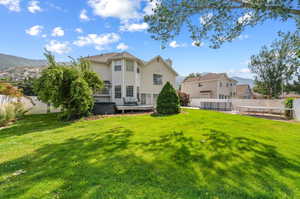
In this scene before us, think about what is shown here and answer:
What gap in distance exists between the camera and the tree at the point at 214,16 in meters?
5.41

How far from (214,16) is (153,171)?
25.5 ft

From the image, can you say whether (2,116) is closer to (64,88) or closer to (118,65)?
(64,88)

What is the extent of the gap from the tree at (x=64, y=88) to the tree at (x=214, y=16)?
22.4 feet

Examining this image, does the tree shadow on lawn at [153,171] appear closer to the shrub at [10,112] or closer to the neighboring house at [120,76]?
the shrub at [10,112]

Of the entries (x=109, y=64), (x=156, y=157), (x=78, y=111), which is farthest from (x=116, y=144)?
(x=109, y=64)

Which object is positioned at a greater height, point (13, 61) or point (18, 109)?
point (13, 61)

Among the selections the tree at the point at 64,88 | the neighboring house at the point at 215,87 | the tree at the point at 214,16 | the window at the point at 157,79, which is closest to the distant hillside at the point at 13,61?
the window at the point at 157,79

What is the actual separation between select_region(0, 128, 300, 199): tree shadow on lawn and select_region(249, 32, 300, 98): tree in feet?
94.7

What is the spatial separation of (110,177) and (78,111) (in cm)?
947

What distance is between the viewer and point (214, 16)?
680cm

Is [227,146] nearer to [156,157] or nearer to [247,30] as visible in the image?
[156,157]

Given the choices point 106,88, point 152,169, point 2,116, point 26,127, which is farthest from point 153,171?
point 106,88

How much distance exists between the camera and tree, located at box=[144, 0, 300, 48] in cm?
541

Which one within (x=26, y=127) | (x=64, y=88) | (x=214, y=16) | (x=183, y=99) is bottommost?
(x=26, y=127)
